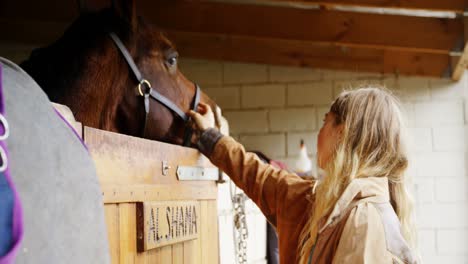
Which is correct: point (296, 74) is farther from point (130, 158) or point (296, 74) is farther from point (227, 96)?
point (130, 158)

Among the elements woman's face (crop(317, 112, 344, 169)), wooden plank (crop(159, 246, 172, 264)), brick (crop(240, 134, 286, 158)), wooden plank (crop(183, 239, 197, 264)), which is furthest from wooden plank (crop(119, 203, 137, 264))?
brick (crop(240, 134, 286, 158))

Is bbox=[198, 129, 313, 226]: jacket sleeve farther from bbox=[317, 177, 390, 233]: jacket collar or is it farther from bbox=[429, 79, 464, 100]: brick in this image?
bbox=[429, 79, 464, 100]: brick

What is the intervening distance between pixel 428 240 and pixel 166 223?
10.3 ft

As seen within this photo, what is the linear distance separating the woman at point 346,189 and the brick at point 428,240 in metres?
2.74

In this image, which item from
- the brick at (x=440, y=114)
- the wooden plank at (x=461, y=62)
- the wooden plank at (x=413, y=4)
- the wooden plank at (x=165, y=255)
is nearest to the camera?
the wooden plank at (x=165, y=255)

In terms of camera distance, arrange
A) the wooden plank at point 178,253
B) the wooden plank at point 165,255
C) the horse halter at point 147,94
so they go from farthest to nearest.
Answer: the horse halter at point 147,94 < the wooden plank at point 178,253 < the wooden plank at point 165,255

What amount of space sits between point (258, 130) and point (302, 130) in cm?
33

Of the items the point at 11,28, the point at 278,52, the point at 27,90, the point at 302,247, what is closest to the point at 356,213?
the point at 302,247

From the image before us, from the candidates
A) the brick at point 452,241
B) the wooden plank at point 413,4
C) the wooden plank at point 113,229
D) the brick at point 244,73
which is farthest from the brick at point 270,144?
the wooden plank at point 113,229

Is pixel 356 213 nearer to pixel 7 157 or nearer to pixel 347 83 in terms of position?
pixel 7 157

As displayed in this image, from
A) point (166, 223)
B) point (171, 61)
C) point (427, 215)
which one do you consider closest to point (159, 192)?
point (166, 223)

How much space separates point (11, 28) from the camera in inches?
167

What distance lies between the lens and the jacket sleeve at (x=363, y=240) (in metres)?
1.31

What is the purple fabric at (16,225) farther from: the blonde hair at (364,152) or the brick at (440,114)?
the brick at (440,114)
